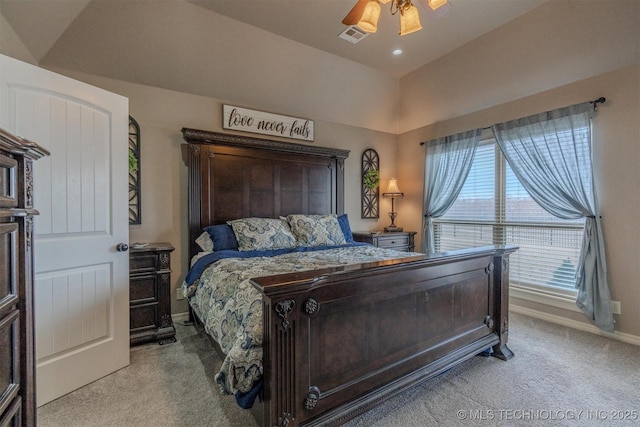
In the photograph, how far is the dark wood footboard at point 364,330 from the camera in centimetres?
128

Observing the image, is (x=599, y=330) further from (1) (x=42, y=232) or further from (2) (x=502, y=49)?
(1) (x=42, y=232)

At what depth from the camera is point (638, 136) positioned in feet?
8.27

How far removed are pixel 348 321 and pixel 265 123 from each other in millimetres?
2874

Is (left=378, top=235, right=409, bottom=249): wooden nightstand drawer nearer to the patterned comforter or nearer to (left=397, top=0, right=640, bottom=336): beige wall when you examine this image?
the patterned comforter

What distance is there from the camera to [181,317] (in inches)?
124

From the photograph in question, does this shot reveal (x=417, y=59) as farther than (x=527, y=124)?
Yes

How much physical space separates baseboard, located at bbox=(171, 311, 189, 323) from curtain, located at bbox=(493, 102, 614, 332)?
3.97 metres

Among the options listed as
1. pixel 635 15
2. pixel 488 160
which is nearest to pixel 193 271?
pixel 488 160

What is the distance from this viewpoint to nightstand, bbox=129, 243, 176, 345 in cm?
249

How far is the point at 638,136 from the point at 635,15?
102 cm

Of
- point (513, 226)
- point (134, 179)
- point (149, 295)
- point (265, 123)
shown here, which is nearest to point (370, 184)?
point (265, 123)

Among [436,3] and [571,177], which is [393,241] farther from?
[436,3]

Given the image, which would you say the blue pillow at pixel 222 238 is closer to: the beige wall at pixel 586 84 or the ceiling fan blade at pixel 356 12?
the ceiling fan blade at pixel 356 12

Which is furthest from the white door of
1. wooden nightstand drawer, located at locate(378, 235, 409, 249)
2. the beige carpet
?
wooden nightstand drawer, located at locate(378, 235, 409, 249)
